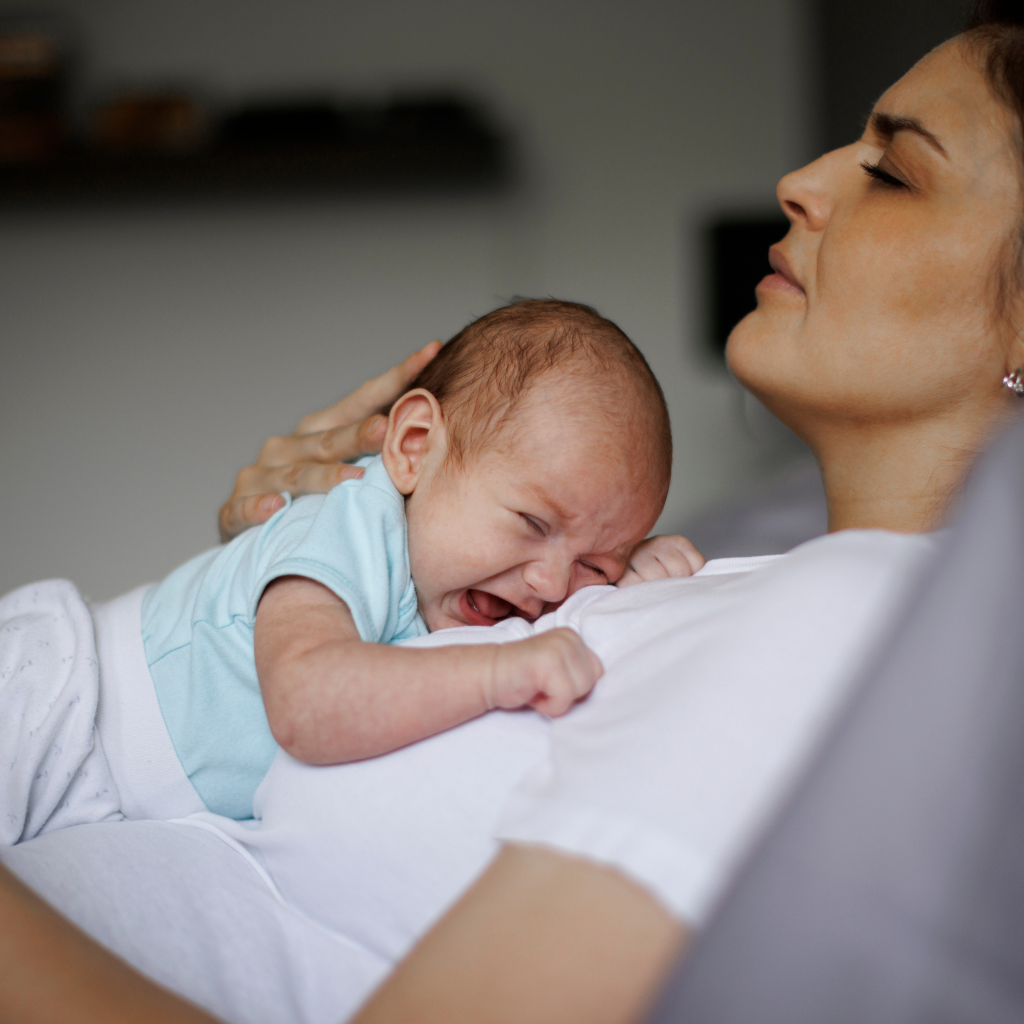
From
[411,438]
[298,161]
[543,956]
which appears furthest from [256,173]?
[543,956]

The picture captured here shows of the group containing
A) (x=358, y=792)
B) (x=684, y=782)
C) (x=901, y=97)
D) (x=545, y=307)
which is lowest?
(x=358, y=792)

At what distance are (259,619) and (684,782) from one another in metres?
0.52

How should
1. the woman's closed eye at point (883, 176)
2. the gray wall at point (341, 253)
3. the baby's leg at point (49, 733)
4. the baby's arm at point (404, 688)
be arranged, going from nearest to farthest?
the baby's arm at point (404, 688) → the baby's leg at point (49, 733) → the woman's closed eye at point (883, 176) → the gray wall at point (341, 253)

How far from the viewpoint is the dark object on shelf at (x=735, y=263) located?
2904 mm

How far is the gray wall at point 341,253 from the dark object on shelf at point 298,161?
97mm

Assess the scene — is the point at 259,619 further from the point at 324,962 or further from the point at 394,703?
the point at 324,962

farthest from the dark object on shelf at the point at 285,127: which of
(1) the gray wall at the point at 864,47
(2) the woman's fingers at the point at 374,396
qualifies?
(2) the woman's fingers at the point at 374,396

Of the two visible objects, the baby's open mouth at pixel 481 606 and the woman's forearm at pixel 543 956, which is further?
the baby's open mouth at pixel 481 606

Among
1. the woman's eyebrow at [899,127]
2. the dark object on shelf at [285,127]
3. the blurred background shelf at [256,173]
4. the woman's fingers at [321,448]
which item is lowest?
the woman's fingers at [321,448]

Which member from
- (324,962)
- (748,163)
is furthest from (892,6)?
(324,962)

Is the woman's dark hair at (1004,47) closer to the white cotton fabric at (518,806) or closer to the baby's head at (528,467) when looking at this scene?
the baby's head at (528,467)

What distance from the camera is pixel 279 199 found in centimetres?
363

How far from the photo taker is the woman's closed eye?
105 cm

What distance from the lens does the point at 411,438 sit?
1.11 m
